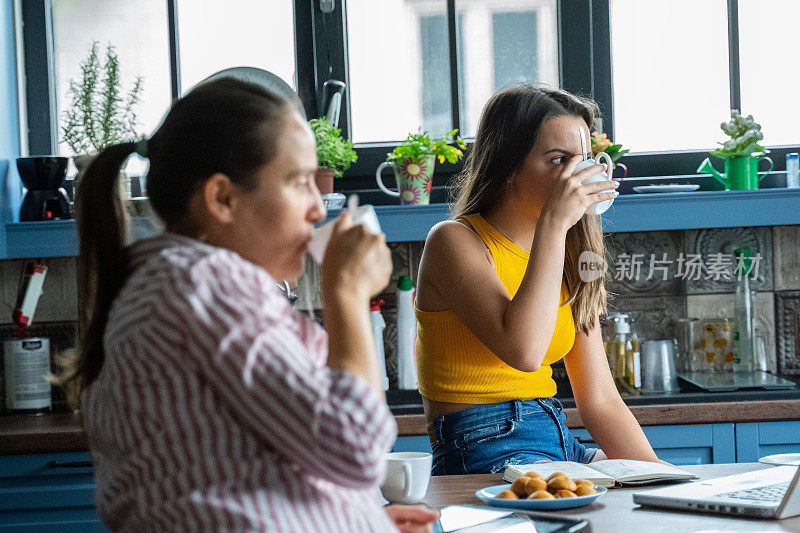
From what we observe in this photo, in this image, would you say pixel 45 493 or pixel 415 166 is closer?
pixel 45 493

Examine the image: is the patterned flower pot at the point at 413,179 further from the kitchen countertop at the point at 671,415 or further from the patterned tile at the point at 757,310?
the patterned tile at the point at 757,310

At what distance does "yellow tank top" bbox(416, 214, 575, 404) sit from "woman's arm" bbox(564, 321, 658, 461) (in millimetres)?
48

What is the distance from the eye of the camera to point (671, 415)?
7.59 feet

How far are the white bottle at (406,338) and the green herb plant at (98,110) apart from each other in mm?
1033

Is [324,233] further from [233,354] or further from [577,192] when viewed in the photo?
[577,192]

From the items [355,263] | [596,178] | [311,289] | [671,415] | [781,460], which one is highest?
[596,178]

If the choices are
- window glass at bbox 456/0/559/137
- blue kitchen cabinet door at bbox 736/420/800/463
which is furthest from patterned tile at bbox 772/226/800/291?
window glass at bbox 456/0/559/137

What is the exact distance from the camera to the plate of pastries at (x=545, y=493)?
1141 mm

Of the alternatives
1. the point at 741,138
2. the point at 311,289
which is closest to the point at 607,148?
the point at 741,138

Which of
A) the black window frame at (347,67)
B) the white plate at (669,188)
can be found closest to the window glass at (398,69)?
the black window frame at (347,67)

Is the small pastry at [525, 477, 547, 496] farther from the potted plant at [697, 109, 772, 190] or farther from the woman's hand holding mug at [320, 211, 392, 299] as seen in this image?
the potted plant at [697, 109, 772, 190]

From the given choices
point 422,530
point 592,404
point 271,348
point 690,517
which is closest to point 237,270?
point 271,348

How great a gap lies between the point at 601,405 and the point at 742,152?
1.31 m

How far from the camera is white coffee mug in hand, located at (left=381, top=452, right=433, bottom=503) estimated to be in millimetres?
1168
